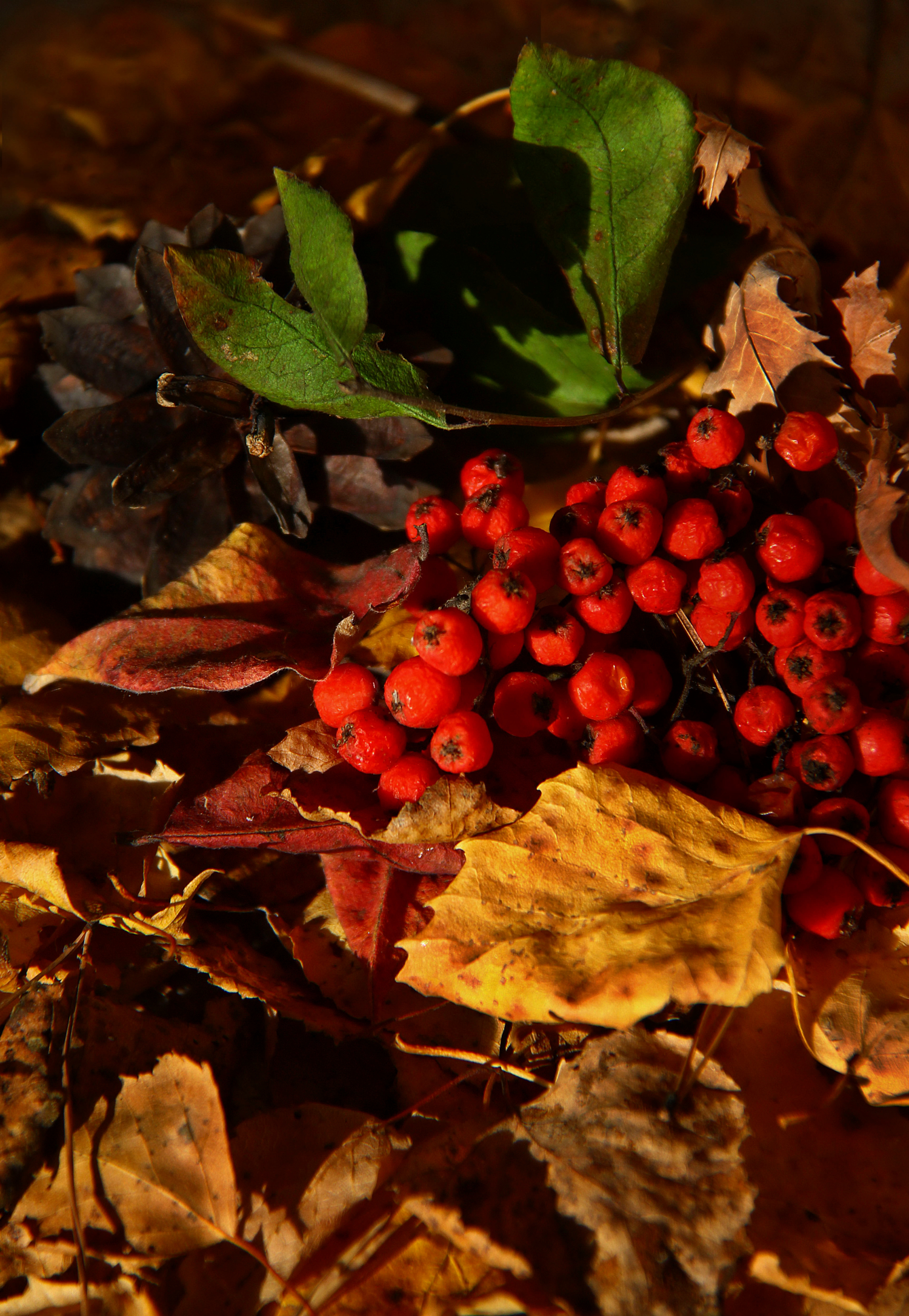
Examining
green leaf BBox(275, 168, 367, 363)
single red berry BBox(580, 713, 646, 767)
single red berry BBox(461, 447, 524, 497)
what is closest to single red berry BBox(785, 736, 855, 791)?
single red berry BBox(580, 713, 646, 767)

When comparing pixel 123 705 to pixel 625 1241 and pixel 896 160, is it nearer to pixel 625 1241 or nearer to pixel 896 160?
pixel 625 1241

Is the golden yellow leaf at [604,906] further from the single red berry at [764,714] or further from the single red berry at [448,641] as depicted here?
the single red berry at [448,641]

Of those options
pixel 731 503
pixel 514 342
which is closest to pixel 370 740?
pixel 731 503

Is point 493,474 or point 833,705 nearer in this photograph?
point 833,705

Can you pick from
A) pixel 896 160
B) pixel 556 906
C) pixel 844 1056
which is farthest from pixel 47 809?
pixel 896 160

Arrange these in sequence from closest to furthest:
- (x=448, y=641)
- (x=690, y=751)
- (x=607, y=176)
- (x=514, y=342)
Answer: (x=448, y=641) < (x=690, y=751) < (x=607, y=176) < (x=514, y=342)

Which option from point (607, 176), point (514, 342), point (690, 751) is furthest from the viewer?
point (514, 342)

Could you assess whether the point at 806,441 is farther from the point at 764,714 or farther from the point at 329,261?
the point at 329,261
